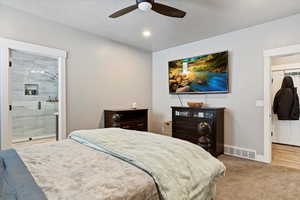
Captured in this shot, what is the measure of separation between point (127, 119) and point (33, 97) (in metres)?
3.15

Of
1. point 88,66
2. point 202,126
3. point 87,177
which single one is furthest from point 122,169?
point 88,66

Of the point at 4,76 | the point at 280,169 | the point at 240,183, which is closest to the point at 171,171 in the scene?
the point at 240,183

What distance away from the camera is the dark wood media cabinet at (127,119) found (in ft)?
12.5

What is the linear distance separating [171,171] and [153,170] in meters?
A: 0.14

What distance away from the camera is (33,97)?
5.29 m

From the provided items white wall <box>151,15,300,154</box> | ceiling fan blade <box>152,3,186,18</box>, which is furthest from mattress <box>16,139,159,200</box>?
white wall <box>151,15,300,154</box>

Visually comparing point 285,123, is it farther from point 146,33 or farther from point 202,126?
point 146,33

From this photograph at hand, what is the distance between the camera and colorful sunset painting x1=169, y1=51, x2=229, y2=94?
369 cm

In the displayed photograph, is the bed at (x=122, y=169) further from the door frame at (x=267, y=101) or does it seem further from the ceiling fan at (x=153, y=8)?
the door frame at (x=267, y=101)

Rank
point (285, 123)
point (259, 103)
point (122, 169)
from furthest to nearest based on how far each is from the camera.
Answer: point (285, 123) < point (259, 103) < point (122, 169)

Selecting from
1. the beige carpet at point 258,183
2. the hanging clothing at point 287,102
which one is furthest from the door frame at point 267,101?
the hanging clothing at point 287,102

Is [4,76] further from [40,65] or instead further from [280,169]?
[280,169]

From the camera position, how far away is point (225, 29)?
348 cm

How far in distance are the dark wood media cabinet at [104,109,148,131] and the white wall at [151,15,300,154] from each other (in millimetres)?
1512
